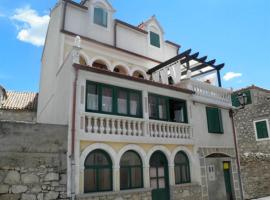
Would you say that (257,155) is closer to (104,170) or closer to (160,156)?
(160,156)

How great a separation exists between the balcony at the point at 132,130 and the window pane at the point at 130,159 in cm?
59

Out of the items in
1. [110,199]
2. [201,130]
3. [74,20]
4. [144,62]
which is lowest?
[110,199]

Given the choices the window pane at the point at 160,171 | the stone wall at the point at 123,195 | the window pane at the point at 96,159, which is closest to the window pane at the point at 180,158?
the window pane at the point at 160,171

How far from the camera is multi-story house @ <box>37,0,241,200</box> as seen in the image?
9578 millimetres

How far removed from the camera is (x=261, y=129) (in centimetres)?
2209

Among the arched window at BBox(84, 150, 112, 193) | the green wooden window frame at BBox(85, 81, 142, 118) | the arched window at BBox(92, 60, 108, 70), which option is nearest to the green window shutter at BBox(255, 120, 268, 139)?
the green wooden window frame at BBox(85, 81, 142, 118)

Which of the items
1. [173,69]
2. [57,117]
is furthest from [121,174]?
[173,69]

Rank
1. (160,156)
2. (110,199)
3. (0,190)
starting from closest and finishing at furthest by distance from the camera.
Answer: (0,190) → (110,199) → (160,156)

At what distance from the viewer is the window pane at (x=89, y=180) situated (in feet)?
29.7

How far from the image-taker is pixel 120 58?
50.5 feet

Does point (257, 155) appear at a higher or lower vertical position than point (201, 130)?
lower

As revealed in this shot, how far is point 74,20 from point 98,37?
5.50 ft

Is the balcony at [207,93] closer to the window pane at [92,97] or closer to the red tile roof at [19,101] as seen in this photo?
the window pane at [92,97]

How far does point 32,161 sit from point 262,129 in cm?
2030
